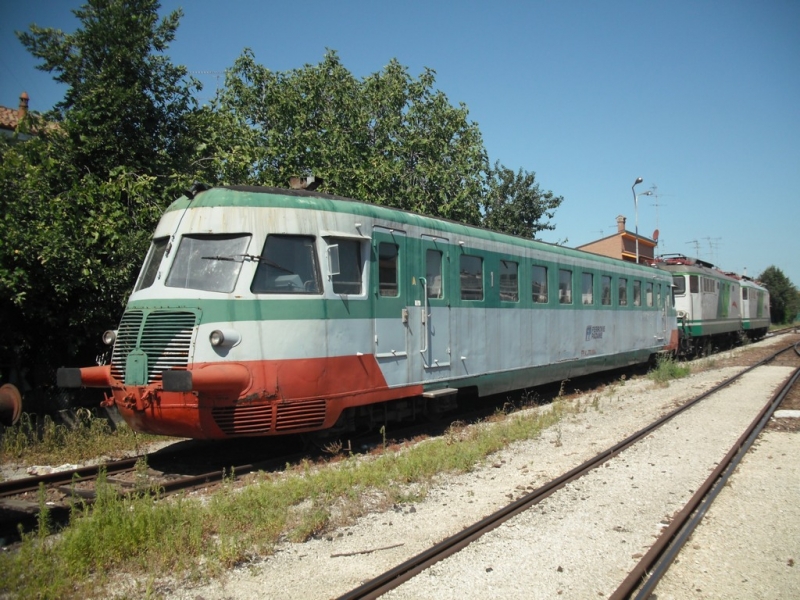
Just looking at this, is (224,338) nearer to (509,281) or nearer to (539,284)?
(509,281)

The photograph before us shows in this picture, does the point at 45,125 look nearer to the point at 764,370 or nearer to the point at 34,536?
the point at 34,536

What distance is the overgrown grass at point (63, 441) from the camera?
7.92 meters

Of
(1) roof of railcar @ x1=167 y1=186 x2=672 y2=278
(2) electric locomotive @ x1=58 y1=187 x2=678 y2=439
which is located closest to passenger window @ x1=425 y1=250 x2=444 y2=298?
(2) electric locomotive @ x1=58 y1=187 x2=678 y2=439

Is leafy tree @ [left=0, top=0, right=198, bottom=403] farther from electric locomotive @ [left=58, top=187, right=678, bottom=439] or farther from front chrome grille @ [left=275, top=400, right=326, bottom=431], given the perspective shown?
front chrome grille @ [left=275, top=400, right=326, bottom=431]

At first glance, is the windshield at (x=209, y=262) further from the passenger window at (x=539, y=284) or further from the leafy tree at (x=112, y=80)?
the passenger window at (x=539, y=284)

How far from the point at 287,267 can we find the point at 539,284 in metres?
6.11

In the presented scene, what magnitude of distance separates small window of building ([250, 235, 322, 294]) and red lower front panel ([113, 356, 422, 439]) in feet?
2.72

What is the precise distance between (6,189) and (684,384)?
14.5 meters

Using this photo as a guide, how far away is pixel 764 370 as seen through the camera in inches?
730

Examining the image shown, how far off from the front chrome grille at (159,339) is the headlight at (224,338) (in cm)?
29

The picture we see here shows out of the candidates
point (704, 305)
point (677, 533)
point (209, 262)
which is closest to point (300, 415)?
point (209, 262)

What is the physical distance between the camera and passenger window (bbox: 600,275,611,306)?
14531 millimetres

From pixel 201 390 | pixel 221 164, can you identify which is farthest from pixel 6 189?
pixel 201 390

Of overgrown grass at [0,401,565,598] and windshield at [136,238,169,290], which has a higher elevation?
windshield at [136,238,169,290]
